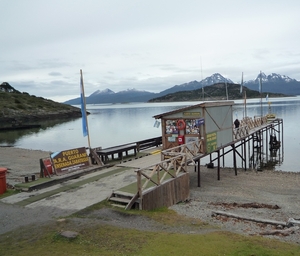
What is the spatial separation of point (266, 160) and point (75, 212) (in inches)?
1228

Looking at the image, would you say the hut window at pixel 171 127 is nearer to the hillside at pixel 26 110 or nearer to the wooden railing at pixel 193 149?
the wooden railing at pixel 193 149

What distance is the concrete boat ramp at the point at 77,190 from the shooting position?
12.2m

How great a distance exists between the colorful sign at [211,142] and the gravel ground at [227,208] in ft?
8.34

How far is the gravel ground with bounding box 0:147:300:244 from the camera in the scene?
1018 centimetres

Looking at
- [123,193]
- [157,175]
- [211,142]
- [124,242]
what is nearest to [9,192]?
[123,193]

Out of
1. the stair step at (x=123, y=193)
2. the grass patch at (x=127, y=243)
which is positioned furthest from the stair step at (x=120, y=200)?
the grass patch at (x=127, y=243)

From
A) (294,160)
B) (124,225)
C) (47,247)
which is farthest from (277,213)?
(294,160)

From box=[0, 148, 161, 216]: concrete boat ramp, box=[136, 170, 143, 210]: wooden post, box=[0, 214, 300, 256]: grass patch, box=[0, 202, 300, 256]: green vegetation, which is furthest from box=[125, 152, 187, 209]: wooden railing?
box=[0, 214, 300, 256]: grass patch

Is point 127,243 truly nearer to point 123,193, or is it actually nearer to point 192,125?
point 123,193

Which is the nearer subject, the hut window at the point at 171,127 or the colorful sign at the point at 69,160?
the colorful sign at the point at 69,160

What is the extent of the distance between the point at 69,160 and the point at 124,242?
33.4 feet

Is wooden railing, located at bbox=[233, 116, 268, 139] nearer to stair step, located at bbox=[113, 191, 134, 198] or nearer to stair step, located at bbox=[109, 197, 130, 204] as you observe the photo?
stair step, located at bbox=[113, 191, 134, 198]

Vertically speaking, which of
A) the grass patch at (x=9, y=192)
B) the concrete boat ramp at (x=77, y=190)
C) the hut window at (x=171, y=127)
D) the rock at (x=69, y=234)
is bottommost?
the concrete boat ramp at (x=77, y=190)

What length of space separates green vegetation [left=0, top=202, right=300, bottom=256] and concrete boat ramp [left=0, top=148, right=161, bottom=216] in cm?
197
